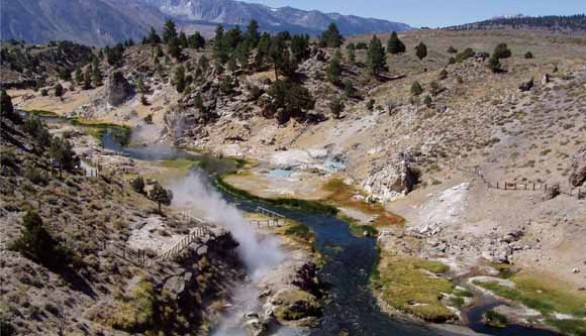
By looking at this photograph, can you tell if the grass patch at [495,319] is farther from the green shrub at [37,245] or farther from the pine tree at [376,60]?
the pine tree at [376,60]

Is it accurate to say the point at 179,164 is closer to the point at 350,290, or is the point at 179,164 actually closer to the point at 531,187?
the point at 531,187

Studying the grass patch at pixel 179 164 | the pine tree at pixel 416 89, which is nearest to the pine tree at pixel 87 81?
the grass patch at pixel 179 164

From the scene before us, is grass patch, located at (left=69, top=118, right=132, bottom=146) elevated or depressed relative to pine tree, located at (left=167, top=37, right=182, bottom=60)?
depressed

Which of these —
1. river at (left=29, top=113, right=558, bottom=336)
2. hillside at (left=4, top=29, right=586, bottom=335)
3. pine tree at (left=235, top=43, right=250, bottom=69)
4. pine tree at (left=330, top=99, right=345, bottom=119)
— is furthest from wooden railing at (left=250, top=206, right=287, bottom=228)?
pine tree at (left=235, top=43, right=250, bottom=69)

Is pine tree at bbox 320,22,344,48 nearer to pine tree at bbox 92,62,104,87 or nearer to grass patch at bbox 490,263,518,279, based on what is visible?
pine tree at bbox 92,62,104,87

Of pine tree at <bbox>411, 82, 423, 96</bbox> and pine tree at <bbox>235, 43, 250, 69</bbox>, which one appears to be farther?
pine tree at <bbox>235, 43, 250, 69</bbox>

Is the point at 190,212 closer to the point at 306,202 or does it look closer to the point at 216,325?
the point at 306,202

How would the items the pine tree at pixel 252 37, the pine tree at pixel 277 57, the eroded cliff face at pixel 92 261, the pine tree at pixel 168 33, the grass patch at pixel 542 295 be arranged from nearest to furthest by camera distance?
1. the eroded cliff face at pixel 92 261
2. the grass patch at pixel 542 295
3. the pine tree at pixel 277 57
4. the pine tree at pixel 252 37
5. the pine tree at pixel 168 33
